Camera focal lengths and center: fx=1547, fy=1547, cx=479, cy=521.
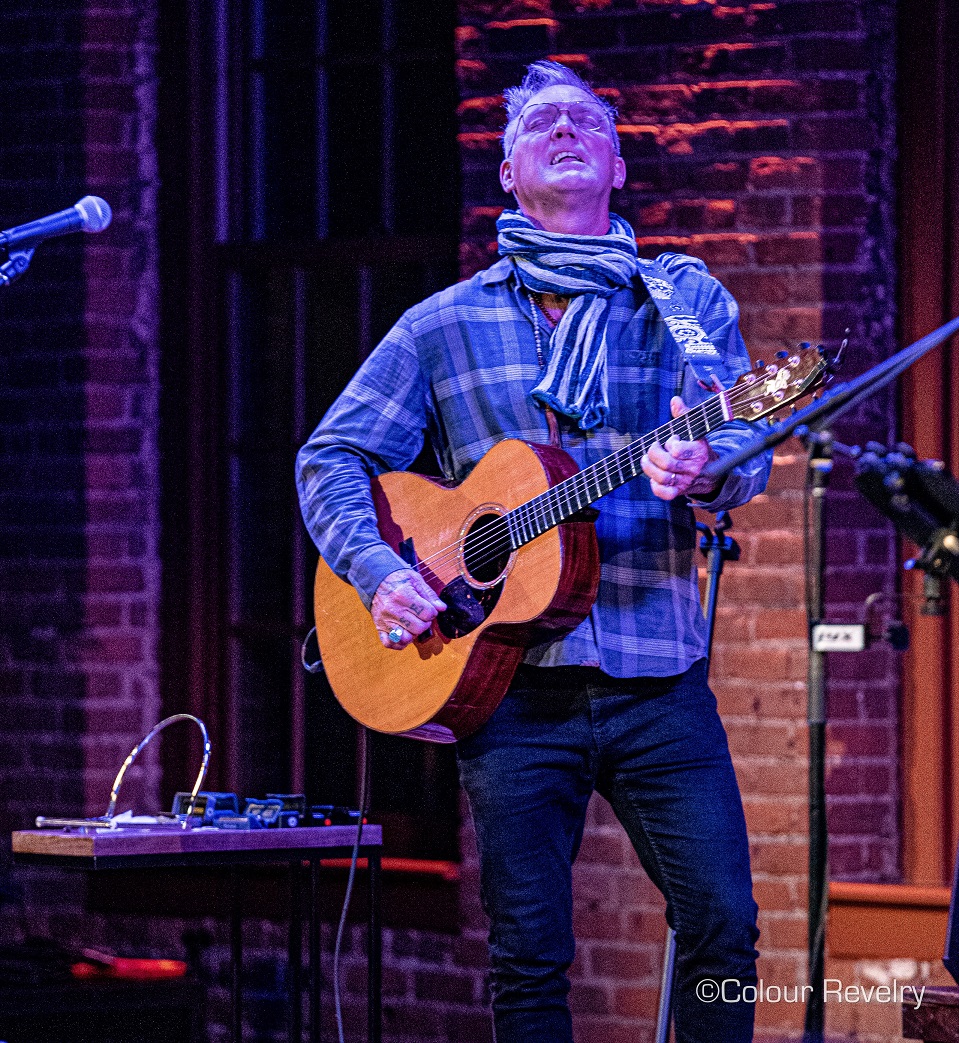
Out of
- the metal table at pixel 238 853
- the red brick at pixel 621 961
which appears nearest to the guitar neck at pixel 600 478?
the metal table at pixel 238 853

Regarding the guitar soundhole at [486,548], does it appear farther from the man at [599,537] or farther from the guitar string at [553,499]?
the man at [599,537]

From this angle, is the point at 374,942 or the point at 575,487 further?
the point at 374,942

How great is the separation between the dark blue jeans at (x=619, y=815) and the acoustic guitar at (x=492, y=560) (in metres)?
0.10

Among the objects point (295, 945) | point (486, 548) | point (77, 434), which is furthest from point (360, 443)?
point (77, 434)

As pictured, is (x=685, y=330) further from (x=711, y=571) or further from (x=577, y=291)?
(x=711, y=571)

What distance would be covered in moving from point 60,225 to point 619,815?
1657mm

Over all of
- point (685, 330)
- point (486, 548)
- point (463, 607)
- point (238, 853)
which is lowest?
point (238, 853)

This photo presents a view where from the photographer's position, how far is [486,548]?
9.69 ft

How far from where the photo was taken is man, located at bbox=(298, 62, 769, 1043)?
270cm

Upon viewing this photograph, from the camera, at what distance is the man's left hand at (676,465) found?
2.59 metres

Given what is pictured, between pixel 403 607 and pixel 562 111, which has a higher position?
pixel 562 111

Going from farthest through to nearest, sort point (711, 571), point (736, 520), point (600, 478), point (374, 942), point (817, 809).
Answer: point (736, 520) → point (374, 942) → point (711, 571) → point (817, 809) → point (600, 478)

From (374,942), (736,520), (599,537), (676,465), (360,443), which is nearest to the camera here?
(676,465)

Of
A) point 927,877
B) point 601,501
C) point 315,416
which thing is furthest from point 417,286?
point 927,877
